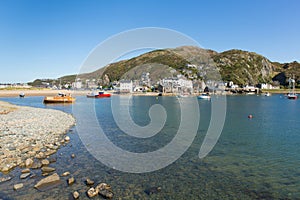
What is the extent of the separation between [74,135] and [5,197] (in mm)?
12035

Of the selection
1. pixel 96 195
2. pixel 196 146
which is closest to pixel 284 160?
pixel 196 146

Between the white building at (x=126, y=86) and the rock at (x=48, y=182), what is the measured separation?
134m

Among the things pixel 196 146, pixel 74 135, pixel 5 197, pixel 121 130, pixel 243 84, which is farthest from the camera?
pixel 243 84

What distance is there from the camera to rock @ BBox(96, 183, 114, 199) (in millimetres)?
8938

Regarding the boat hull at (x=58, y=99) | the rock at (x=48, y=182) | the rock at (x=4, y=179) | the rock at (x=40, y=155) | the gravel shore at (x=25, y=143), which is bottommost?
the rock at (x=48, y=182)

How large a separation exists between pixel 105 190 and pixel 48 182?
2.75m

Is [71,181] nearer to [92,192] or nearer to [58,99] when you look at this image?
[92,192]

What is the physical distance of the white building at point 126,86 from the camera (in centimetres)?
14473

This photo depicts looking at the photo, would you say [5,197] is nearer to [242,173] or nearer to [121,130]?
[242,173]

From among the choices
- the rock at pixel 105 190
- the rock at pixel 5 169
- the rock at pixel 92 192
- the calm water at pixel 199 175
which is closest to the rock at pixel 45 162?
the calm water at pixel 199 175

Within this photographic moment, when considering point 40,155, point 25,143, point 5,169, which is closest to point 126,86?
point 25,143

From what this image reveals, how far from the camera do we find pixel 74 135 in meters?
20.5

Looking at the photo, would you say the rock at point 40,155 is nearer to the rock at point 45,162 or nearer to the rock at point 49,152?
→ the rock at point 49,152

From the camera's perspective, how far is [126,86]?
14825cm
